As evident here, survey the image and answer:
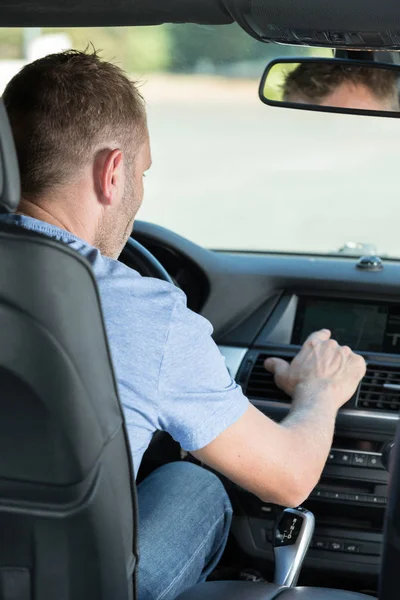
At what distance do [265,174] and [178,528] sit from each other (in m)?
10.4

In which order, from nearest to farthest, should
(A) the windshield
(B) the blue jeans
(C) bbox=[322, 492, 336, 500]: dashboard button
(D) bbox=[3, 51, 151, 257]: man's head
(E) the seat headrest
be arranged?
1. (E) the seat headrest
2. (D) bbox=[3, 51, 151, 257]: man's head
3. (B) the blue jeans
4. (C) bbox=[322, 492, 336, 500]: dashboard button
5. (A) the windshield

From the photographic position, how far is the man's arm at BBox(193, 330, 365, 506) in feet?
7.66

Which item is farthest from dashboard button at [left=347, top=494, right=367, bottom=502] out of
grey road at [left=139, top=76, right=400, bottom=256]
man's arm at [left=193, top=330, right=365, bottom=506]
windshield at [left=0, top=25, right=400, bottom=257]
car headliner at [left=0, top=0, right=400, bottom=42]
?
grey road at [left=139, top=76, right=400, bottom=256]

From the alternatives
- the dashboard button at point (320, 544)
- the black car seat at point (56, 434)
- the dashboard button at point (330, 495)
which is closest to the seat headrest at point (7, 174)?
the black car seat at point (56, 434)

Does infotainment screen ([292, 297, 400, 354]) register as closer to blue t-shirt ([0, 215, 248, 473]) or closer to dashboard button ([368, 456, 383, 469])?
dashboard button ([368, 456, 383, 469])

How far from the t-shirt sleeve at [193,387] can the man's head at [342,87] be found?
1.17m

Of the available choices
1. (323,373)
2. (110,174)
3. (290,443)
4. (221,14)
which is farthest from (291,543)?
(221,14)

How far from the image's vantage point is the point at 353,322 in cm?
399

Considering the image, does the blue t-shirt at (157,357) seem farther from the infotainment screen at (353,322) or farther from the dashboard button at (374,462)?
the infotainment screen at (353,322)

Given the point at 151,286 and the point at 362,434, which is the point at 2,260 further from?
the point at 362,434

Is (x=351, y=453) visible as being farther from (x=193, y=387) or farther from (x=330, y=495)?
(x=193, y=387)

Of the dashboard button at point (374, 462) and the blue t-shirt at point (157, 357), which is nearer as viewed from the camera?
the blue t-shirt at point (157, 357)

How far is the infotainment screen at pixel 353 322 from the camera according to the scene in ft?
12.8

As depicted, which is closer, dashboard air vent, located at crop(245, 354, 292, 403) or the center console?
the center console
